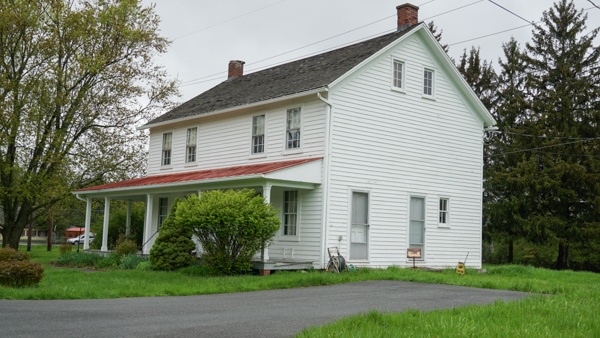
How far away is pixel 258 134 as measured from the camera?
23.0 metres

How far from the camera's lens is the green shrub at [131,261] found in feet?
72.1

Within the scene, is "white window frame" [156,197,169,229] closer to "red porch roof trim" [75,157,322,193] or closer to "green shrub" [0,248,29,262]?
"red porch roof trim" [75,157,322,193]

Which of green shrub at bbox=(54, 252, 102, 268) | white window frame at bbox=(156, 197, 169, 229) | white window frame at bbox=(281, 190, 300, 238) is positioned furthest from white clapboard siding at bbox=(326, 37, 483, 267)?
green shrub at bbox=(54, 252, 102, 268)

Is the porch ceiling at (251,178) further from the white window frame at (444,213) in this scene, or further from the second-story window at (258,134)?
the white window frame at (444,213)

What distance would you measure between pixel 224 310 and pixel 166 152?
1752 cm

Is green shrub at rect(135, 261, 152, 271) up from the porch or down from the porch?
down

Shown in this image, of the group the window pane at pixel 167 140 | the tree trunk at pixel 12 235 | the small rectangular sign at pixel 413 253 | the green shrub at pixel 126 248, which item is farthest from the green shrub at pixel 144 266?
the tree trunk at pixel 12 235

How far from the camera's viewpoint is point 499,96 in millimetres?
42844

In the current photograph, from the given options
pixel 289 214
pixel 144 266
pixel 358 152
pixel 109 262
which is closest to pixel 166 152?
pixel 109 262

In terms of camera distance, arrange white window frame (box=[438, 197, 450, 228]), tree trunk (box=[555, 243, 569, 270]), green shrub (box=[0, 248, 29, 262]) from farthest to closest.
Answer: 1. tree trunk (box=[555, 243, 569, 270])
2. white window frame (box=[438, 197, 450, 228])
3. green shrub (box=[0, 248, 29, 262])

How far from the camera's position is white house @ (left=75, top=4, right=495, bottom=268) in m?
20.3

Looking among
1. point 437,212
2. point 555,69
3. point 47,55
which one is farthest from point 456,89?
point 47,55

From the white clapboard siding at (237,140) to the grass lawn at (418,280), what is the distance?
457 cm

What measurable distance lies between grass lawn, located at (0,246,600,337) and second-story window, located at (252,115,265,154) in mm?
5741
